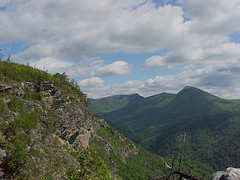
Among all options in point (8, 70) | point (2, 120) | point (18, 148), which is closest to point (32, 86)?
point (8, 70)

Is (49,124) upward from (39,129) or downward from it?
upward

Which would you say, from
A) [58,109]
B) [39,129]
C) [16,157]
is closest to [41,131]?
[39,129]

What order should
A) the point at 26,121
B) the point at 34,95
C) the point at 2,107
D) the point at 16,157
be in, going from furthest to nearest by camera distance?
the point at 34,95 → the point at 26,121 → the point at 2,107 → the point at 16,157

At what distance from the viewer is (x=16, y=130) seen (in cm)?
1213

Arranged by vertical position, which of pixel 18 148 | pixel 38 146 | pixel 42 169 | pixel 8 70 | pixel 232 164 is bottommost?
pixel 232 164

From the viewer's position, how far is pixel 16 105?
1452 cm

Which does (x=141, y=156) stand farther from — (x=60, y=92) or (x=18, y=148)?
(x=18, y=148)

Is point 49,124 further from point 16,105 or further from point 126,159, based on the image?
point 126,159

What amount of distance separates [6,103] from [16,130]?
11.4ft

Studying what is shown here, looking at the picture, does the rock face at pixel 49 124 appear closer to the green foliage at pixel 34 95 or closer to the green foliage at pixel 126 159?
the green foliage at pixel 34 95

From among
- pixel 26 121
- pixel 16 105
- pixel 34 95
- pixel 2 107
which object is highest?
pixel 34 95

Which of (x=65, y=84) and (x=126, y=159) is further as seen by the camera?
(x=126, y=159)

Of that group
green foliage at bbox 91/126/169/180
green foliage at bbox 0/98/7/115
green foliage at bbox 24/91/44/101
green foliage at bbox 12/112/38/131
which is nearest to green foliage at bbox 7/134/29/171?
green foliage at bbox 12/112/38/131

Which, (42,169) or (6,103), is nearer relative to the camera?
(42,169)
